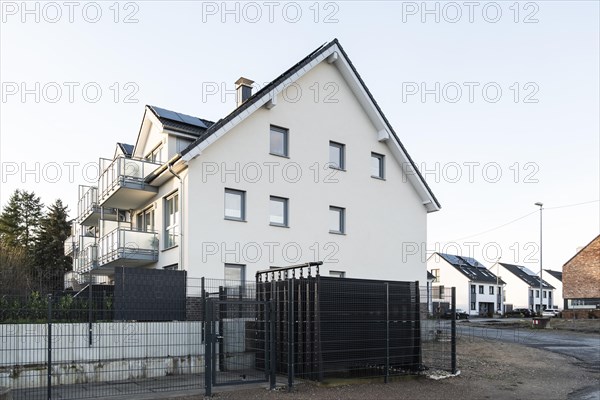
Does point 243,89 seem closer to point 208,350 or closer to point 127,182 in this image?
point 127,182

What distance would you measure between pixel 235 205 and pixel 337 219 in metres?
4.77

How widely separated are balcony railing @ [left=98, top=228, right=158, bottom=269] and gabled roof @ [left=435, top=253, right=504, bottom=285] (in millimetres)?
56380

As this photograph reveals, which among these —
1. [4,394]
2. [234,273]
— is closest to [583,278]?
[234,273]

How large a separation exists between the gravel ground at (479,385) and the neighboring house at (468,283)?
51.5m

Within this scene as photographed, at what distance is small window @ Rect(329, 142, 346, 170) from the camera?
875 inches

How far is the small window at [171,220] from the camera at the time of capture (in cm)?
1883

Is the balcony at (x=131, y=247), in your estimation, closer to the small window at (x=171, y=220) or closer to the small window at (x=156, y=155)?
the small window at (x=171, y=220)

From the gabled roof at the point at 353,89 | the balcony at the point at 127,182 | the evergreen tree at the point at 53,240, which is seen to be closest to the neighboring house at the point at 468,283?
the evergreen tree at the point at 53,240

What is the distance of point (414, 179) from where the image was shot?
81.1 ft

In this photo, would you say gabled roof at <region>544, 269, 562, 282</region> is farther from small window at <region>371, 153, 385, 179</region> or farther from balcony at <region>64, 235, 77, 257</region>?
balcony at <region>64, 235, 77, 257</region>

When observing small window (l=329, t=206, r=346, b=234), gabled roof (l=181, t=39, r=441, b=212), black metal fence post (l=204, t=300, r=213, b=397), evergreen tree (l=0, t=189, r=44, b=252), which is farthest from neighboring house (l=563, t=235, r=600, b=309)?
evergreen tree (l=0, t=189, r=44, b=252)

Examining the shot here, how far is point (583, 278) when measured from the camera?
5191 cm

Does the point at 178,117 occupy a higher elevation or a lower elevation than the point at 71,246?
higher

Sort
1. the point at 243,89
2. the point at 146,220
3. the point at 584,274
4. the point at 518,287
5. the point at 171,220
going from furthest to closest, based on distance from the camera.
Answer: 1. the point at 518,287
2. the point at 584,274
3. the point at 243,89
4. the point at 146,220
5. the point at 171,220
